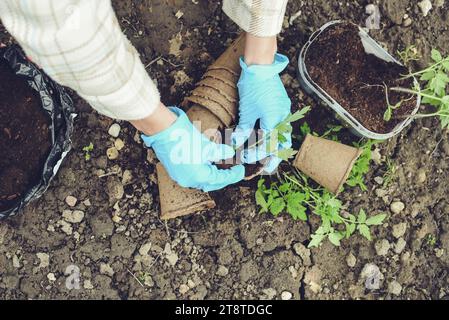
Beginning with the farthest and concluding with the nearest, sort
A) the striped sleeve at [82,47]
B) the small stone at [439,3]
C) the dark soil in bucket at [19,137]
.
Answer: the small stone at [439,3] < the dark soil in bucket at [19,137] < the striped sleeve at [82,47]

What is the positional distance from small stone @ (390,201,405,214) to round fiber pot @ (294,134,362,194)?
31cm

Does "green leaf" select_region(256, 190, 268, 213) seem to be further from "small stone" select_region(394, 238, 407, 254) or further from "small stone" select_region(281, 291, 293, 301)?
"small stone" select_region(394, 238, 407, 254)

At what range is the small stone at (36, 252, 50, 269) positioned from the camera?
6.14ft

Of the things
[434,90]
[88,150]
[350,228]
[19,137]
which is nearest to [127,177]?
[88,150]

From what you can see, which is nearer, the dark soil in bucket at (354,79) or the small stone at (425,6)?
the dark soil in bucket at (354,79)

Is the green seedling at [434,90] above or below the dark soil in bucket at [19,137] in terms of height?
above

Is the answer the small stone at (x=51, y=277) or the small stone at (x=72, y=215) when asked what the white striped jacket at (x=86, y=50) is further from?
the small stone at (x=51, y=277)

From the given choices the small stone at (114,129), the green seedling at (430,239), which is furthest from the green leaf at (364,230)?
the small stone at (114,129)

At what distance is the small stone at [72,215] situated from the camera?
1874 millimetres

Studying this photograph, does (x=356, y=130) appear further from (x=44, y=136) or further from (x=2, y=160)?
(x=2, y=160)

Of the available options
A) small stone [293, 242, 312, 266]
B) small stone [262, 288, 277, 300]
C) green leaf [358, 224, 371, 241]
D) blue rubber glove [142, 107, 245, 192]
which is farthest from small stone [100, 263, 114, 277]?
green leaf [358, 224, 371, 241]

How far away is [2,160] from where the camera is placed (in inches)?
68.9

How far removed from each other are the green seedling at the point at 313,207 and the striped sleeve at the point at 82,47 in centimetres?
77
